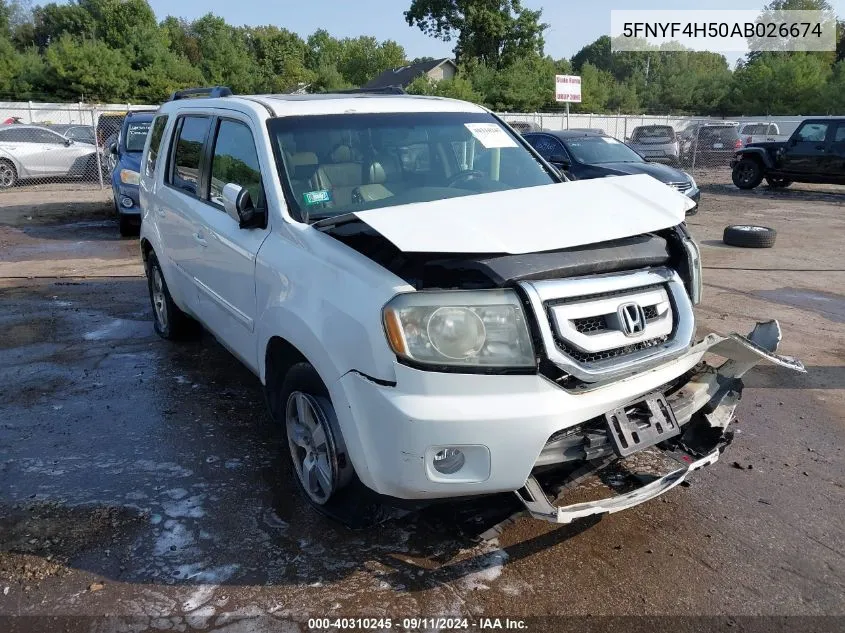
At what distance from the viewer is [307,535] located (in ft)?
10.7

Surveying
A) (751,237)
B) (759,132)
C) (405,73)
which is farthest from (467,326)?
(405,73)

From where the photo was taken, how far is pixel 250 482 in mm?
3740

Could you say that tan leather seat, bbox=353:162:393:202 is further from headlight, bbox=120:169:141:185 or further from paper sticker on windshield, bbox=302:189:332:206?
headlight, bbox=120:169:141:185

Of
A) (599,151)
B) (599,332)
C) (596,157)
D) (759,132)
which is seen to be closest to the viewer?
(599,332)

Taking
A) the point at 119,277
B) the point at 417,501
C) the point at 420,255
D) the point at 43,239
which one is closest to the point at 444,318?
the point at 420,255

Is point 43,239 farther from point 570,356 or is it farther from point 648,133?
point 648,133

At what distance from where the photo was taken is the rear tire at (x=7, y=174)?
18.2m

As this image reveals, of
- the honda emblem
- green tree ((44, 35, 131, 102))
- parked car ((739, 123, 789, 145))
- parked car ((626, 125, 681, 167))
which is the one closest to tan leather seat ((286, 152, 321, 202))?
the honda emblem

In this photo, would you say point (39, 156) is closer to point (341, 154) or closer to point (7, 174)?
point (7, 174)

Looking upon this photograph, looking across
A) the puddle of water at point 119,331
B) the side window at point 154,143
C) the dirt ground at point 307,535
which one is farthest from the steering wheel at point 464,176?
the puddle of water at point 119,331

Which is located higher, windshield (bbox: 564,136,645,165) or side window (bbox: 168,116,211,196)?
side window (bbox: 168,116,211,196)

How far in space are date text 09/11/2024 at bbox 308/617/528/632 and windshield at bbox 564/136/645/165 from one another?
10.9 m

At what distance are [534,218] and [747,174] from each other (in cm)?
1904

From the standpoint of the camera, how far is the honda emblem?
280cm
